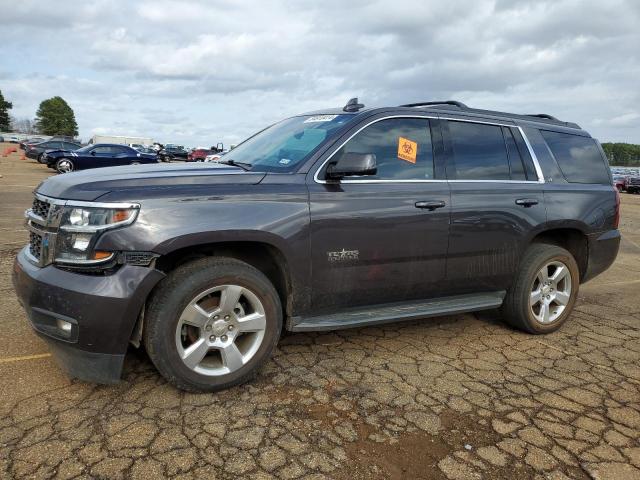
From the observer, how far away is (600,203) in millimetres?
4789

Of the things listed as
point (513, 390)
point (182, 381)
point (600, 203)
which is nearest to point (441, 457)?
point (513, 390)

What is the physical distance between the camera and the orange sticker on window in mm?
3846

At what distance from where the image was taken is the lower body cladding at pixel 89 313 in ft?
9.14

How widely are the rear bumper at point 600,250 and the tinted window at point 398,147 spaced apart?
1.98 m

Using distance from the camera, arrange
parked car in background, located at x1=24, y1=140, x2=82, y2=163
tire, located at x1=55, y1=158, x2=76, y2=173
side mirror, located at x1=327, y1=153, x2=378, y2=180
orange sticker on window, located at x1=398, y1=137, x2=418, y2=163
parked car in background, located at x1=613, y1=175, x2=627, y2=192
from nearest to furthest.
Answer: side mirror, located at x1=327, y1=153, x2=378, y2=180 < orange sticker on window, located at x1=398, y1=137, x2=418, y2=163 < tire, located at x1=55, y1=158, x2=76, y2=173 < parked car in background, located at x1=24, y1=140, x2=82, y2=163 < parked car in background, located at x1=613, y1=175, x2=627, y2=192

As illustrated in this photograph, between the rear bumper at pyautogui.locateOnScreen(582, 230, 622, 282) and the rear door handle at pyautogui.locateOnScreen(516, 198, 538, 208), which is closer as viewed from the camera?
the rear door handle at pyautogui.locateOnScreen(516, 198, 538, 208)

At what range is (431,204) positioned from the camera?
12.4ft

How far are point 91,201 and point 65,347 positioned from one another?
0.84 metres

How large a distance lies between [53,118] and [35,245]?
417ft

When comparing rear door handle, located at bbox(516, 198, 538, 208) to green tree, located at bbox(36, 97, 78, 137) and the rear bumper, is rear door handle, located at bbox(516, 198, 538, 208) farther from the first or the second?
green tree, located at bbox(36, 97, 78, 137)

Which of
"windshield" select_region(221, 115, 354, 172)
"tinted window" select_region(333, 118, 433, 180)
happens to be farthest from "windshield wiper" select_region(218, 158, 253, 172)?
"tinted window" select_region(333, 118, 433, 180)

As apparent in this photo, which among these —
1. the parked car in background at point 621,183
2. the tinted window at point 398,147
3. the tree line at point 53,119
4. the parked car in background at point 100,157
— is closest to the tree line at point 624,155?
the parked car in background at point 621,183

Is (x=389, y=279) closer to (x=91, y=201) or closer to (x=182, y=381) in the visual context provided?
(x=182, y=381)

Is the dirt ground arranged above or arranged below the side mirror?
below
